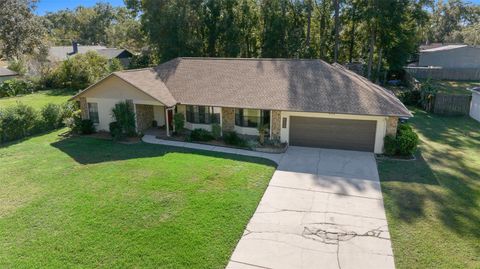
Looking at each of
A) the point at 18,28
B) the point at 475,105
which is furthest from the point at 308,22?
the point at 18,28

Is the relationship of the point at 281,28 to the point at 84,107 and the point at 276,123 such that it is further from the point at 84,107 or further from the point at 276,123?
the point at 84,107

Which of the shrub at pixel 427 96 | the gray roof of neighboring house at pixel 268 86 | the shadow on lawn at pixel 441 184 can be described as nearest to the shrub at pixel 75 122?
the gray roof of neighboring house at pixel 268 86

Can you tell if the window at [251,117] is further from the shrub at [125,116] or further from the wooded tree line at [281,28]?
the wooded tree line at [281,28]

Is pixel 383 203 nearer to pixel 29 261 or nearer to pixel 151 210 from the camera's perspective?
pixel 151 210

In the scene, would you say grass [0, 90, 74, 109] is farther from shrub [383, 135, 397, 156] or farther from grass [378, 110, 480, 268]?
grass [378, 110, 480, 268]

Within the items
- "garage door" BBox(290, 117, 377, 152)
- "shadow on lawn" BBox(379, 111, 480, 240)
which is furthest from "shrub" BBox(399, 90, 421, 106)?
"garage door" BBox(290, 117, 377, 152)

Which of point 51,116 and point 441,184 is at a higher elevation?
→ point 51,116
